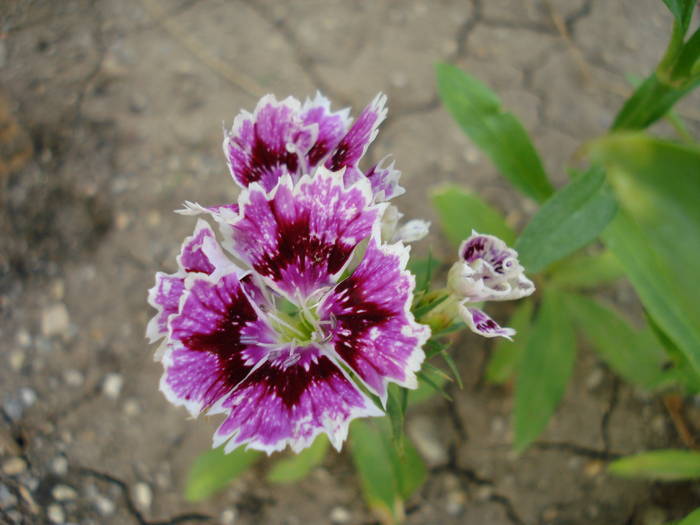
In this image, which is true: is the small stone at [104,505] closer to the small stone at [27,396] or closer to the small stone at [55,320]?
the small stone at [27,396]

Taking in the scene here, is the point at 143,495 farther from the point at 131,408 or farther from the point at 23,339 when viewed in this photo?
the point at 23,339

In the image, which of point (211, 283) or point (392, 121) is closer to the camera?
point (211, 283)

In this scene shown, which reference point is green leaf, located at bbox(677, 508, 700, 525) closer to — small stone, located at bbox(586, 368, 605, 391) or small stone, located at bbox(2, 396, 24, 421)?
small stone, located at bbox(586, 368, 605, 391)

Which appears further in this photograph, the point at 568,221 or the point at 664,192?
the point at 568,221

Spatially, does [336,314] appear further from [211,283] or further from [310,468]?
[310,468]

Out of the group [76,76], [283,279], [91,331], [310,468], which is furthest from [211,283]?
[76,76]

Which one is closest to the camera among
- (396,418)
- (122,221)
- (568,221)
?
(396,418)

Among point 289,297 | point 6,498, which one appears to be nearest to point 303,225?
point 289,297
